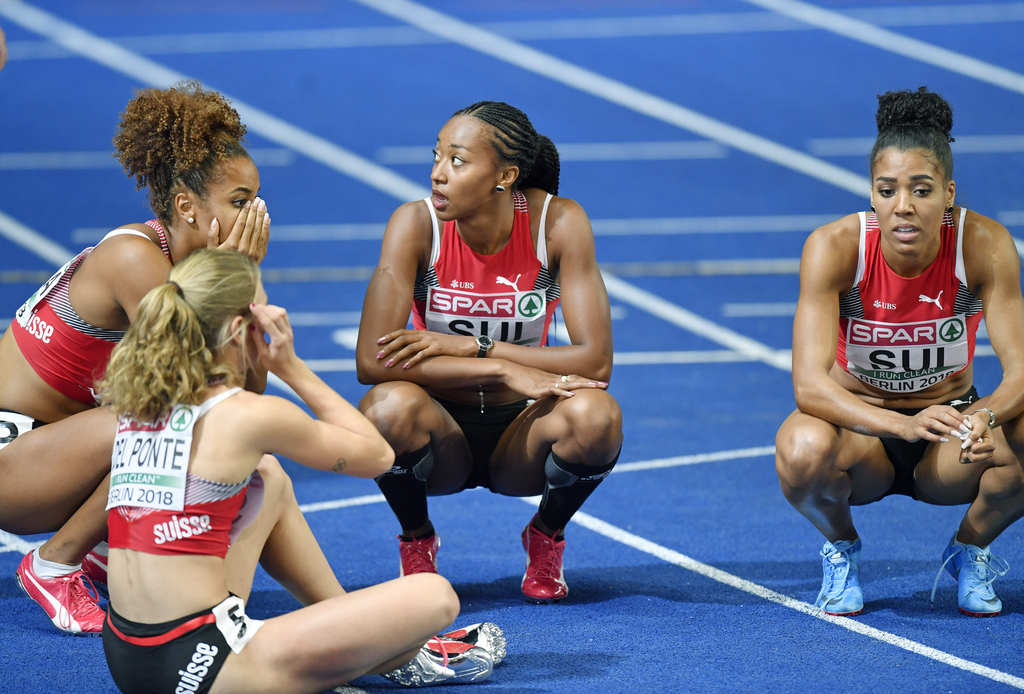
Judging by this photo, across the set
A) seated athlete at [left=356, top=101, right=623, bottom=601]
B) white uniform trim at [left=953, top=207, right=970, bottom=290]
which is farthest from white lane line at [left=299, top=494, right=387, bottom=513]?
white uniform trim at [left=953, top=207, right=970, bottom=290]

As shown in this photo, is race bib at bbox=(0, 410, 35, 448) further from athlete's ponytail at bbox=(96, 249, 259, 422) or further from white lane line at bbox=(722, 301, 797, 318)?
white lane line at bbox=(722, 301, 797, 318)

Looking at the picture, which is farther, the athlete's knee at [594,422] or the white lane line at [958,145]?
the white lane line at [958,145]

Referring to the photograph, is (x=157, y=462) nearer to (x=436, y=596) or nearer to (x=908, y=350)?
(x=436, y=596)

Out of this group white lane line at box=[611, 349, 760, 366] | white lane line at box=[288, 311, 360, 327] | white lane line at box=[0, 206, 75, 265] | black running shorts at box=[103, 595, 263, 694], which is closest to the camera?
black running shorts at box=[103, 595, 263, 694]

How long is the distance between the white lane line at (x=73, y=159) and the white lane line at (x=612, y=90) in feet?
9.58

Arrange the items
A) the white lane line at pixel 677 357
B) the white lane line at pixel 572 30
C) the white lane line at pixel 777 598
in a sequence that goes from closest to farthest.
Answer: the white lane line at pixel 777 598 < the white lane line at pixel 677 357 < the white lane line at pixel 572 30

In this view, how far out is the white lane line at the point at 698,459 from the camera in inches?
208

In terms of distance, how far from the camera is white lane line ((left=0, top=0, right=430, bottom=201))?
1095 centimetres

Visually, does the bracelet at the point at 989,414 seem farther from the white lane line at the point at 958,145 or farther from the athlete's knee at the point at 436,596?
the white lane line at the point at 958,145

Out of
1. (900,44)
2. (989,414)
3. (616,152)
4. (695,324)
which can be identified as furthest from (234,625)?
(900,44)

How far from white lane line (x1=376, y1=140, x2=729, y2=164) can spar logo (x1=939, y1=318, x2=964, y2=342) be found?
769 centimetres

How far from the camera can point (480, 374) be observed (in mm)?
3652

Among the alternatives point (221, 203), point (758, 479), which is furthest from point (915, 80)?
point (221, 203)

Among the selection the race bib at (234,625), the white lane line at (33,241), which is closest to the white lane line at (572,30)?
the white lane line at (33,241)
